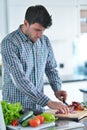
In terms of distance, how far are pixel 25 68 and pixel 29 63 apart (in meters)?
0.04

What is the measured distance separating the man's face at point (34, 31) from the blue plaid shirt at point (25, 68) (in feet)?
0.13

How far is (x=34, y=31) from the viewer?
224cm

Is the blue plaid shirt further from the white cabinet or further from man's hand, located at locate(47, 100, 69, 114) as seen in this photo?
the white cabinet

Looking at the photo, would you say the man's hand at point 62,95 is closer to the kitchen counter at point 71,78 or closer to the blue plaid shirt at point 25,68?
the blue plaid shirt at point 25,68

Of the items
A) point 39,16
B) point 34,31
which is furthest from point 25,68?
point 39,16

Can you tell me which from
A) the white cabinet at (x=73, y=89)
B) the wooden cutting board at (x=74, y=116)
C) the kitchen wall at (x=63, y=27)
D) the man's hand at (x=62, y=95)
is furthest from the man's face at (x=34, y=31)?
the white cabinet at (x=73, y=89)

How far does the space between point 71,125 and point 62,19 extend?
2.46 m

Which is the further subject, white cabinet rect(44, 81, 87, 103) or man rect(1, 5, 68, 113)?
white cabinet rect(44, 81, 87, 103)

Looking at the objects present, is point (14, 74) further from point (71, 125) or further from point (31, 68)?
point (71, 125)

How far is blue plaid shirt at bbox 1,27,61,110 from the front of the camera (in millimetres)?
2154

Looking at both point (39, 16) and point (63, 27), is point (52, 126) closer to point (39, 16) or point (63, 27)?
point (39, 16)

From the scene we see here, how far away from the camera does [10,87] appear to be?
7.60 ft

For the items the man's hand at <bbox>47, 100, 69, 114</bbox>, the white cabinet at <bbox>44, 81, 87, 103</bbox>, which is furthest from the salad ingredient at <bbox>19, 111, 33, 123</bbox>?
the white cabinet at <bbox>44, 81, 87, 103</bbox>

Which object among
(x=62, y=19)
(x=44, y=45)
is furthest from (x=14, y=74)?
(x=62, y=19)
